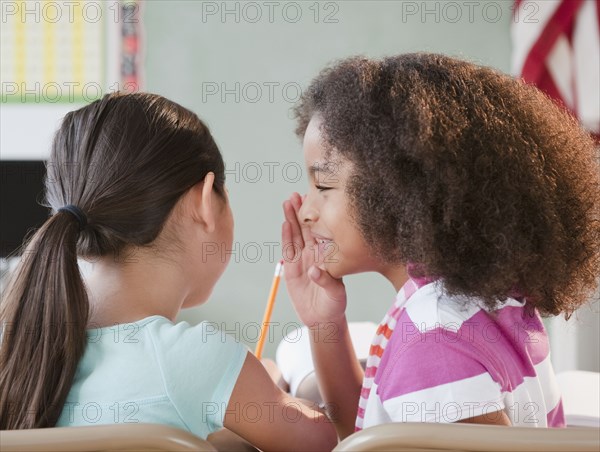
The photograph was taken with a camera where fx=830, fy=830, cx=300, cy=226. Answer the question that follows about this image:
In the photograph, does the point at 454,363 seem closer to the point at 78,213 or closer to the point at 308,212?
the point at 308,212

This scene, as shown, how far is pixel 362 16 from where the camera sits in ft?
8.25

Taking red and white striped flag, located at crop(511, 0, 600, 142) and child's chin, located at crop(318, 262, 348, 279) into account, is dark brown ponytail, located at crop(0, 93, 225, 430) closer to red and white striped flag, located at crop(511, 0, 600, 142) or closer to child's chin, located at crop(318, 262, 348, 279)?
child's chin, located at crop(318, 262, 348, 279)

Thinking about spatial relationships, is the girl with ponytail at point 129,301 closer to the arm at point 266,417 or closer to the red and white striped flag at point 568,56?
the arm at point 266,417

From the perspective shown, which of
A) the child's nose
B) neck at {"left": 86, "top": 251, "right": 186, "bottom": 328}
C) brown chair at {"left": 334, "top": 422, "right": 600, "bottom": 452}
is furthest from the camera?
the child's nose

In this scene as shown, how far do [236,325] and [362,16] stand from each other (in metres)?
1.01

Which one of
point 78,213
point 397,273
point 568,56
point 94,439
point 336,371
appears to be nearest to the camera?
point 94,439

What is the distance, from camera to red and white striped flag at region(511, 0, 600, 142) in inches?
83.4

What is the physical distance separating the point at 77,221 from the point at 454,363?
42cm

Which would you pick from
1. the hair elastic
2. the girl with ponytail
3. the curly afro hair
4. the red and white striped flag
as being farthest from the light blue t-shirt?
the red and white striped flag

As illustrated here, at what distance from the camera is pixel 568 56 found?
2162 mm

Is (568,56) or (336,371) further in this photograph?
(568,56)

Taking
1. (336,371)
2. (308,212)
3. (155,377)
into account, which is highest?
(308,212)

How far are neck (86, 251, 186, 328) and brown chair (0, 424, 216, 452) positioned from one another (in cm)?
31

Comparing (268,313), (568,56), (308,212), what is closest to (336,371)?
(268,313)
